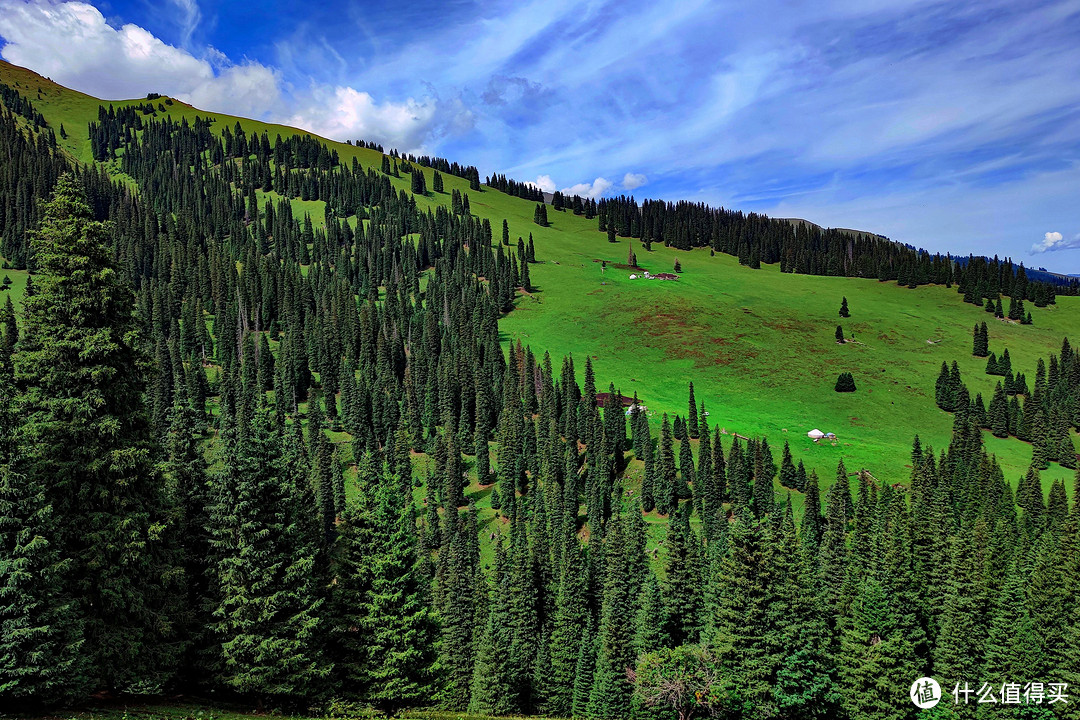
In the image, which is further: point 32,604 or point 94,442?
point 94,442

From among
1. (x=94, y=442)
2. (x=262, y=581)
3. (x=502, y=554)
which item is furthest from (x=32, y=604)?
(x=502, y=554)

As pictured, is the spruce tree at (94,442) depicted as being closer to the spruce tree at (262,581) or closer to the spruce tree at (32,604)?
the spruce tree at (32,604)

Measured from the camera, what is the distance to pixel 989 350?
191 meters

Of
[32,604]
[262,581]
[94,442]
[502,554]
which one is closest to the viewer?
[32,604]

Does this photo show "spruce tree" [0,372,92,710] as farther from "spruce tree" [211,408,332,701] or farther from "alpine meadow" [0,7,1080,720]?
"spruce tree" [211,408,332,701]

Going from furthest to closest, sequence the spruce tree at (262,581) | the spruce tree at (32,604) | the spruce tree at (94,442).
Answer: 1. the spruce tree at (262,581)
2. the spruce tree at (94,442)
3. the spruce tree at (32,604)

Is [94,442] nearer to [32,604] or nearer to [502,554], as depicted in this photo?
[32,604]

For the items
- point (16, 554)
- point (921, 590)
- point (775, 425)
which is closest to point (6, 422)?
point (16, 554)

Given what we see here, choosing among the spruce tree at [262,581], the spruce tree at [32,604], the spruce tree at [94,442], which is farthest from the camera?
the spruce tree at [262,581]

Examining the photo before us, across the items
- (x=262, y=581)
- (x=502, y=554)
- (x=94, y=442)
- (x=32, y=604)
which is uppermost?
(x=94, y=442)

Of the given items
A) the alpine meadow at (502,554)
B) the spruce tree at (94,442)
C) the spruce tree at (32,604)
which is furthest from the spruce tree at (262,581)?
the spruce tree at (32,604)

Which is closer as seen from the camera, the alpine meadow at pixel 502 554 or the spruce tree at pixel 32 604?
the spruce tree at pixel 32 604

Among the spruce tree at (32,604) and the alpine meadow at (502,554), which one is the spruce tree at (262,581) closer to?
the alpine meadow at (502,554)

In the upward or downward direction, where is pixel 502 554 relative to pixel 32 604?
downward
